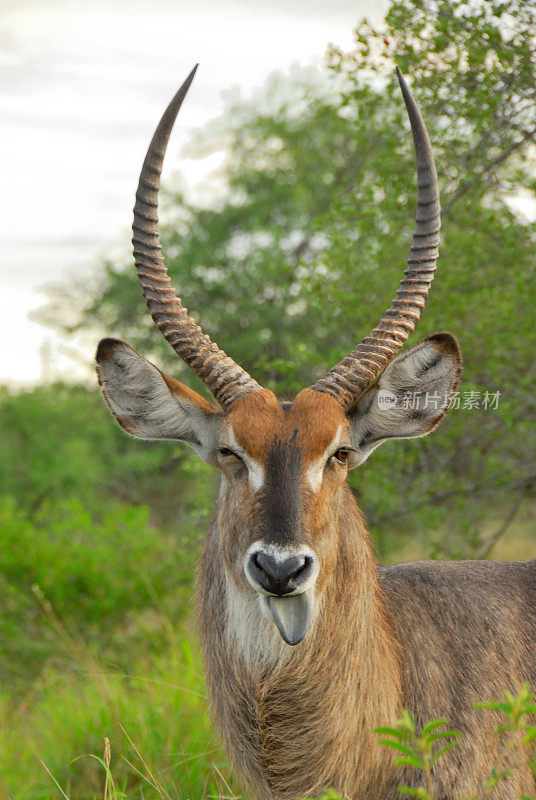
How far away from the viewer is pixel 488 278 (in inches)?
305

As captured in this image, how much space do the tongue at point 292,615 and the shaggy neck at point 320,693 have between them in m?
0.17

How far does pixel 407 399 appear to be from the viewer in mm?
4410

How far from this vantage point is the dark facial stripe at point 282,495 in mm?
3502

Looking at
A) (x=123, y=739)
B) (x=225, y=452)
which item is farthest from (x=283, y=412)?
(x=123, y=739)

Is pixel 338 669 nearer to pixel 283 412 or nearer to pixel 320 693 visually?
pixel 320 693

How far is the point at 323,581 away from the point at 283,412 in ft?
2.31

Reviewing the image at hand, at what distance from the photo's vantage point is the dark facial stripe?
11.5 ft

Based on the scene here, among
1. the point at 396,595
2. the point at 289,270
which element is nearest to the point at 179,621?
the point at 289,270

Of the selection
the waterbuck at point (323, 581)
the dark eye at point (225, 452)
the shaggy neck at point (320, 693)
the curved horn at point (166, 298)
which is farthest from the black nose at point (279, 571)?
the curved horn at point (166, 298)

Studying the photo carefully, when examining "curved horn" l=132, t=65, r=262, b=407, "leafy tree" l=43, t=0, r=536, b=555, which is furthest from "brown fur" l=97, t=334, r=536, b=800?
"leafy tree" l=43, t=0, r=536, b=555

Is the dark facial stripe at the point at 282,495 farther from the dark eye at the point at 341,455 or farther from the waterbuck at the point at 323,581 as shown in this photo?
the dark eye at the point at 341,455

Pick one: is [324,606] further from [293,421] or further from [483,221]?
[483,221]

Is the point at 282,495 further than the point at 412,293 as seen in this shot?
No

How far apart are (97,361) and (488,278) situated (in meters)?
4.24
